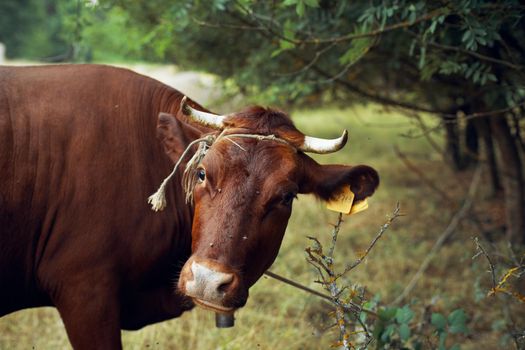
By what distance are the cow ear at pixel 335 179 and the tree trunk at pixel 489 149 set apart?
13.0ft

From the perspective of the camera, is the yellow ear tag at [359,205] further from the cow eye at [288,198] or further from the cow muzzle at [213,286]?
the cow muzzle at [213,286]

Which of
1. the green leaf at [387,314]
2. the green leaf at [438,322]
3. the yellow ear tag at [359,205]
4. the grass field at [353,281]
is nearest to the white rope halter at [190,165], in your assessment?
the yellow ear tag at [359,205]

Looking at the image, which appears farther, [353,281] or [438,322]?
[353,281]

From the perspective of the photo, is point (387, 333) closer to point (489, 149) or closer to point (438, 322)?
point (438, 322)

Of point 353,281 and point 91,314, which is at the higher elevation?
point 91,314

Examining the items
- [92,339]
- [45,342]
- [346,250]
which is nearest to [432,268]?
[346,250]

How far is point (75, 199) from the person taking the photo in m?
3.14

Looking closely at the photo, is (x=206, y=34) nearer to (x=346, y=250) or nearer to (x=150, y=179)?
(x=346, y=250)

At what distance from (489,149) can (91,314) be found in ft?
18.8

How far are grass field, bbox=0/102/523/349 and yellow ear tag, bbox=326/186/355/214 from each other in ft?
0.20

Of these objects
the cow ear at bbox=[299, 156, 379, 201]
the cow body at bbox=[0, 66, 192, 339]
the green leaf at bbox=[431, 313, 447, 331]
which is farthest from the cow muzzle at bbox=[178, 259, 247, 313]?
the green leaf at bbox=[431, 313, 447, 331]

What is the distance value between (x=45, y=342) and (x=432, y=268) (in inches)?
151

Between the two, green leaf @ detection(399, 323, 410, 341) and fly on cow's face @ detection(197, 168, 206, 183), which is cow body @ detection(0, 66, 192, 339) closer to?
fly on cow's face @ detection(197, 168, 206, 183)

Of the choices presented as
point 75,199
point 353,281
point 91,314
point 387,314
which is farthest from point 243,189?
point 353,281
